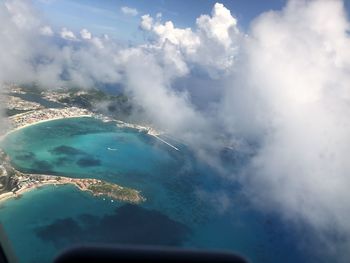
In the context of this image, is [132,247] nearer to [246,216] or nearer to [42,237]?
[42,237]

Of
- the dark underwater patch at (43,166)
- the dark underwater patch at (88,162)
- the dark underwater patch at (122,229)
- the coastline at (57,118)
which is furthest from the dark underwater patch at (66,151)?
the dark underwater patch at (122,229)

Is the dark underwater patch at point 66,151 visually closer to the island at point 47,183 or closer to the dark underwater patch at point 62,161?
the dark underwater patch at point 62,161

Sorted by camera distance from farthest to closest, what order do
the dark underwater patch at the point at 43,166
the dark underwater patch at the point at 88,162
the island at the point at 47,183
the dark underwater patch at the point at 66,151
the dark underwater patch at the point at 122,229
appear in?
the dark underwater patch at the point at 66,151
the dark underwater patch at the point at 88,162
the dark underwater patch at the point at 43,166
the island at the point at 47,183
the dark underwater patch at the point at 122,229

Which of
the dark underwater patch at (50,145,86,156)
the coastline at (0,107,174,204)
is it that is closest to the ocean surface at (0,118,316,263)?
the dark underwater patch at (50,145,86,156)

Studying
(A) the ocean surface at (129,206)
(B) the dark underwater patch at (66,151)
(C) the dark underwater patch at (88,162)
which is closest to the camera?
(A) the ocean surface at (129,206)

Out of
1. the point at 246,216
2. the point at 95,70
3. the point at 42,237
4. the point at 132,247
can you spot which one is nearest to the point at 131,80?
the point at 95,70

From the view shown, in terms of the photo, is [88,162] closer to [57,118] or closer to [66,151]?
[66,151]

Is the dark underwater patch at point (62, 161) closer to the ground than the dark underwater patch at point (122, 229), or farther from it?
farther from it
